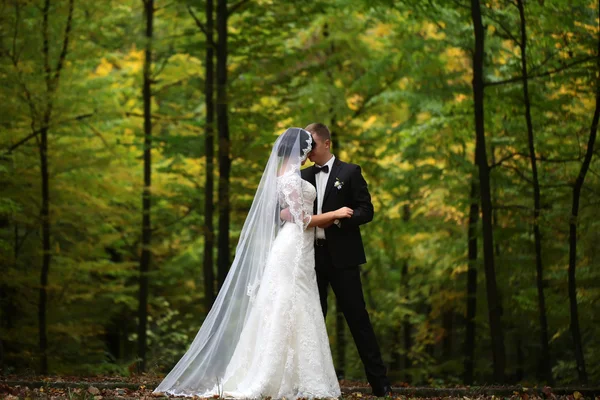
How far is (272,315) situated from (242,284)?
0.49 meters

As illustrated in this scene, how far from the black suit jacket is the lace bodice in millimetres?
193

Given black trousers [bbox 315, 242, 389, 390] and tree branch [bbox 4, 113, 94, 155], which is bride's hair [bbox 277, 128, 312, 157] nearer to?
black trousers [bbox 315, 242, 389, 390]

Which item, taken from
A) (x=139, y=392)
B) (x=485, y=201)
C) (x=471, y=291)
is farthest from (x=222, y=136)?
(x=471, y=291)

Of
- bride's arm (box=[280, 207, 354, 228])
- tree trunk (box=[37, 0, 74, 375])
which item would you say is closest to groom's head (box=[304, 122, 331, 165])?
bride's arm (box=[280, 207, 354, 228])

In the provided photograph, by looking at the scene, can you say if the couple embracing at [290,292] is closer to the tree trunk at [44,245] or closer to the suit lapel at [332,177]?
the suit lapel at [332,177]

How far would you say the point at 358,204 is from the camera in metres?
7.23

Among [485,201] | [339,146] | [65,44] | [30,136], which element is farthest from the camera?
[339,146]

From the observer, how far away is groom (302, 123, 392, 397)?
698 cm

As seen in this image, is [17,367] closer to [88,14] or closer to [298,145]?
[88,14]

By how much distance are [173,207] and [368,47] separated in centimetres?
658

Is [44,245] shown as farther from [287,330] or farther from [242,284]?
[287,330]

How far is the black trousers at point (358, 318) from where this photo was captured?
22.8 ft

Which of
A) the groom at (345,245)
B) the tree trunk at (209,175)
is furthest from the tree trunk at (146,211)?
the groom at (345,245)

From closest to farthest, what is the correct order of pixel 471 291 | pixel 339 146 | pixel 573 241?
pixel 573 241 < pixel 471 291 < pixel 339 146
